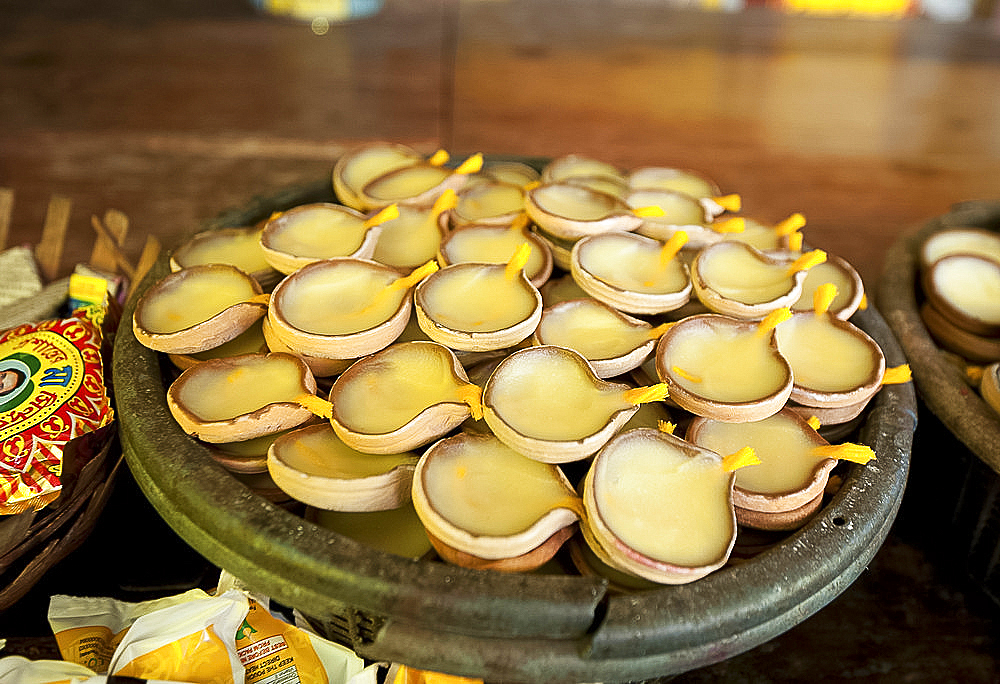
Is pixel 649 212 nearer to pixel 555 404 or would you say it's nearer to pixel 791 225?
pixel 791 225

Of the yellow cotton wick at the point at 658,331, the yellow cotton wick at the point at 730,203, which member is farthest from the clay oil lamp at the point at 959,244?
the yellow cotton wick at the point at 658,331

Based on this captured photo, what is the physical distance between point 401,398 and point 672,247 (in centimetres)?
51

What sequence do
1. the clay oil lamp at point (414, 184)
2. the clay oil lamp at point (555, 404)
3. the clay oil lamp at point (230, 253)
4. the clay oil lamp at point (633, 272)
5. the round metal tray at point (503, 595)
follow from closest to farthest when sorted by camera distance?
the round metal tray at point (503, 595) → the clay oil lamp at point (555, 404) → the clay oil lamp at point (633, 272) → the clay oil lamp at point (230, 253) → the clay oil lamp at point (414, 184)

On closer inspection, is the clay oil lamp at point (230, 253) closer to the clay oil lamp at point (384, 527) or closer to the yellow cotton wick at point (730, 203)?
the clay oil lamp at point (384, 527)

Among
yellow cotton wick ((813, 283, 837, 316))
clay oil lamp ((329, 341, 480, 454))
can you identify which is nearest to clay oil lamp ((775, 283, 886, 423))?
yellow cotton wick ((813, 283, 837, 316))

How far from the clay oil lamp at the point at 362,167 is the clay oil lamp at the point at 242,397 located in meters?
0.43

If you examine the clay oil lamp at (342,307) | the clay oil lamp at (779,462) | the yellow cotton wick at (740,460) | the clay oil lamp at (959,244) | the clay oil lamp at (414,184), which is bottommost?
the clay oil lamp at (779,462)

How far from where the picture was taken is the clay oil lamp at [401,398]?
976mm

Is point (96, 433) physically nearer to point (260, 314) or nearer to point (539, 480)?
point (260, 314)

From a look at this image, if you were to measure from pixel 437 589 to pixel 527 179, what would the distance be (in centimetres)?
101

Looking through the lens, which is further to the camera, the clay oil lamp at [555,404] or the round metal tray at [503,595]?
the clay oil lamp at [555,404]

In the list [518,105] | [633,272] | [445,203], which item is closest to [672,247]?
[633,272]

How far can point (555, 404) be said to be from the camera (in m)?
1.00

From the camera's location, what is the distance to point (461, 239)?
1.29 metres
